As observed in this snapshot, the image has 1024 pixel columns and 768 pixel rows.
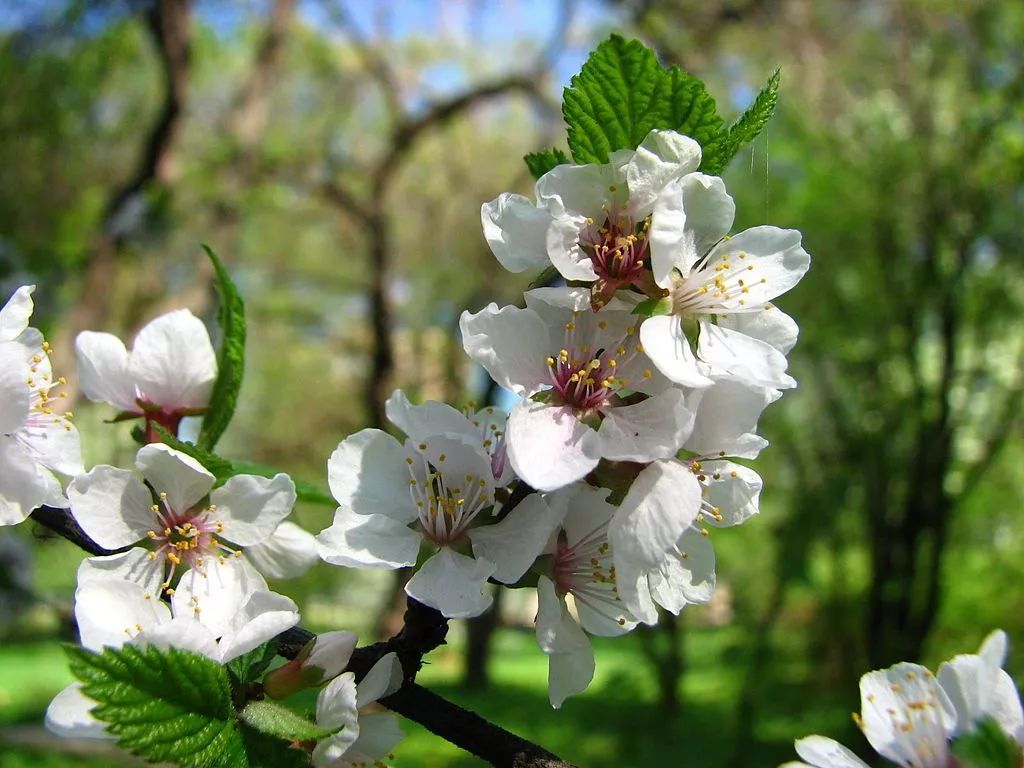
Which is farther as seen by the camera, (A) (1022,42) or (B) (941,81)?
(B) (941,81)

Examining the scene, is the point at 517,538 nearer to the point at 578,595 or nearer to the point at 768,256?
the point at 578,595

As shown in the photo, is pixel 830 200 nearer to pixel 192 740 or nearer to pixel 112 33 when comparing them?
pixel 112 33

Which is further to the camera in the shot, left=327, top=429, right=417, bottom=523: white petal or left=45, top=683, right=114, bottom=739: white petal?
left=327, top=429, right=417, bottom=523: white petal

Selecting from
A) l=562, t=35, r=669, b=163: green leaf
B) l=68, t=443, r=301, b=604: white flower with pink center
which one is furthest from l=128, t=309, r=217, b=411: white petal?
l=562, t=35, r=669, b=163: green leaf

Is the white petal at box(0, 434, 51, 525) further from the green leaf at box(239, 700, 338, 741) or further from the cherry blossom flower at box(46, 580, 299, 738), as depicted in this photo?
the green leaf at box(239, 700, 338, 741)

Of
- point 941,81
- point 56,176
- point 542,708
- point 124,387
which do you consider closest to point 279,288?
point 56,176

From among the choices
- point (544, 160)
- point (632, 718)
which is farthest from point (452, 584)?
point (632, 718)

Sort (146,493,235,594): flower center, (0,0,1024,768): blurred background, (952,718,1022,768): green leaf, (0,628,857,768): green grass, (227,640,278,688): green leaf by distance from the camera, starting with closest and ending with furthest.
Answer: (952,718,1022,768): green leaf < (227,640,278,688): green leaf < (146,493,235,594): flower center < (0,628,857,768): green grass < (0,0,1024,768): blurred background
